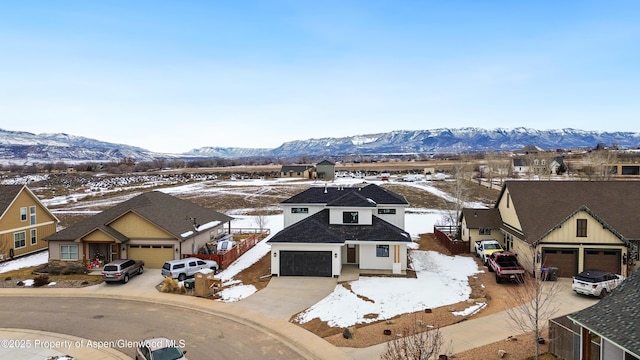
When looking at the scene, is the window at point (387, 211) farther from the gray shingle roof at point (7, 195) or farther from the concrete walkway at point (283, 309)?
the gray shingle roof at point (7, 195)

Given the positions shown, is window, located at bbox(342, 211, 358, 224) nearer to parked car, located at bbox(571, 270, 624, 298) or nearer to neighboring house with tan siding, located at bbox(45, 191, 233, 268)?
neighboring house with tan siding, located at bbox(45, 191, 233, 268)

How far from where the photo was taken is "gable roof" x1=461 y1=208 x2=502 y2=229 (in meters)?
37.8

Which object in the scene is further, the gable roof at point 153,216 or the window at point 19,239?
the window at point 19,239

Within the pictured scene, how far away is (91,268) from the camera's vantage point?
3231 cm

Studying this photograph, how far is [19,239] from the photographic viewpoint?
38125 millimetres

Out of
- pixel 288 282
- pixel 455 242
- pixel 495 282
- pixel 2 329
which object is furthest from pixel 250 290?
pixel 455 242

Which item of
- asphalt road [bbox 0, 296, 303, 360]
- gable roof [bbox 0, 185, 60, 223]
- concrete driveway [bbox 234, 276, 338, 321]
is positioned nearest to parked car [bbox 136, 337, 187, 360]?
asphalt road [bbox 0, 296, 303, 360]

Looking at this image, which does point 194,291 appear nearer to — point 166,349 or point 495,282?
point 166,349

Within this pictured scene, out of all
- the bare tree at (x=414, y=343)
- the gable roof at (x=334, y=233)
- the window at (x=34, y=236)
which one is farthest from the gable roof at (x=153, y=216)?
the bare tree at (x=414, y=343)

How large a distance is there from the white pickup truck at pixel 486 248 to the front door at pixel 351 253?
10507 millimetres

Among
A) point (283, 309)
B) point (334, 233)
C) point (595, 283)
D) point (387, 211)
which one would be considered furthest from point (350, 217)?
point (595, 283)

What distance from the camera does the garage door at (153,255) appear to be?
33469 mm

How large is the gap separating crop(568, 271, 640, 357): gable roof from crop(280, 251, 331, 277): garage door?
17968mm

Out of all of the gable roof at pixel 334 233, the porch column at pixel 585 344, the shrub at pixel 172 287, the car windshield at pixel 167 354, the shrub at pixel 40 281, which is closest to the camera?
the porch column at pixel 585 344
